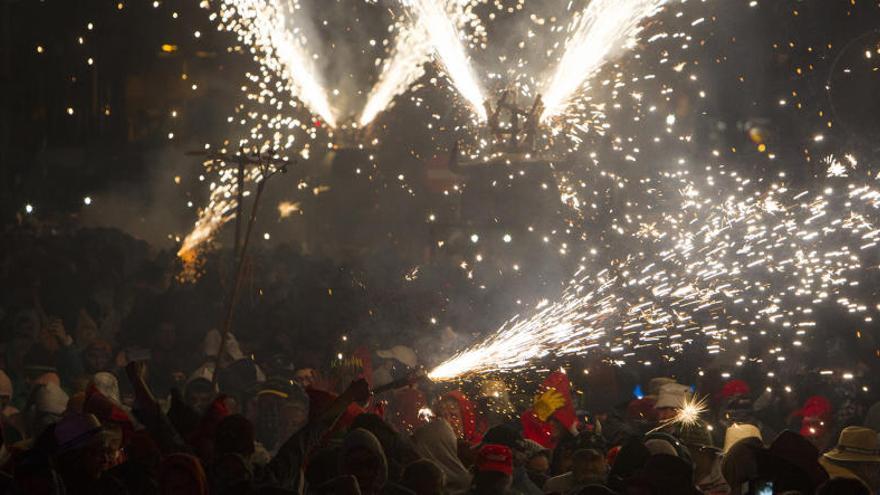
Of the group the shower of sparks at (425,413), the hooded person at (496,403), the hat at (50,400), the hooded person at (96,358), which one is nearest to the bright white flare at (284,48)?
the hooded person at (96,358)

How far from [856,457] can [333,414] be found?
129 inches

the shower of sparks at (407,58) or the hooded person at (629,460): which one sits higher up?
the shower of sparks at (407,58)

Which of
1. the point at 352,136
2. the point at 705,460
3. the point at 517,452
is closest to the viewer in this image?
the point at 517,452

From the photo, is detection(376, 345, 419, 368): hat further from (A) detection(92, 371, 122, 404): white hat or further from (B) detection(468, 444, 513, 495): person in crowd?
(B) detection(468, 444, 513, 495): person in crowd

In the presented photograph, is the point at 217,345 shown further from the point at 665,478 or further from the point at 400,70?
the point at 400,70

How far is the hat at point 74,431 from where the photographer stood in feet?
18.1

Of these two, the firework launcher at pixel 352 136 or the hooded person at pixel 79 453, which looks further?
the firework launcher at pixel 352 136

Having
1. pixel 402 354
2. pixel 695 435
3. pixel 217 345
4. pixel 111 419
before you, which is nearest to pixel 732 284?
pixel 402 354

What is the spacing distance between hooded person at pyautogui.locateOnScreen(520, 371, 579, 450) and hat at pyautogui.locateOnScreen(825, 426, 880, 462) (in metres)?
2.08

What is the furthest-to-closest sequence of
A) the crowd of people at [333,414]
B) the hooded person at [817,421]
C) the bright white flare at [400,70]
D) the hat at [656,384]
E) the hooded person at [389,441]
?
the bright white flare at [400,70]
the hat at [656,384]
the hooded person at [817,421]
the hooded person at [389,441]
the crowd of people at [333,414]

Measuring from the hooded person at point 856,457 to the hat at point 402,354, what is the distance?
18.1ft

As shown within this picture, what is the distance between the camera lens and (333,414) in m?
5.80

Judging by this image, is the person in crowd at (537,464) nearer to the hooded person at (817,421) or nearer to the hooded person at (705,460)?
the hooded person at (705,460)

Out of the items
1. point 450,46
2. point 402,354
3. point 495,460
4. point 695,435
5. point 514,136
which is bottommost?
point 695,435
